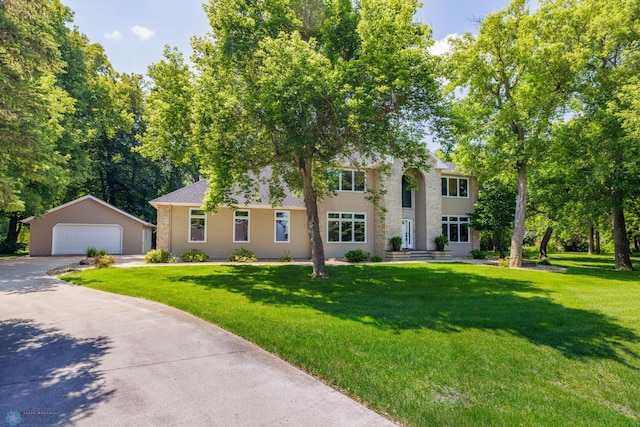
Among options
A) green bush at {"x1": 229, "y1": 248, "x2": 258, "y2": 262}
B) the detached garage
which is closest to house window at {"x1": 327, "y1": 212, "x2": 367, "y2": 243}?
green bush at {"x1": 229, "y1": 248, "x2": 258, "y2": 262}

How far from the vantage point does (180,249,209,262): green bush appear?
19938 mm

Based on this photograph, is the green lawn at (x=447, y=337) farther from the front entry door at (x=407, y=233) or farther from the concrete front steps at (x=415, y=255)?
the front entry door at (x=407, y=233)

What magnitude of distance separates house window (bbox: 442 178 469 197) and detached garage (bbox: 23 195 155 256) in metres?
23.9

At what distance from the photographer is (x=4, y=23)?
18.0 ft

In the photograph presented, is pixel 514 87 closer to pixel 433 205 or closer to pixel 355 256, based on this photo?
pixel 433 205

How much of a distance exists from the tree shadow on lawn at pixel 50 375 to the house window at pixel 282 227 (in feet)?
53.1

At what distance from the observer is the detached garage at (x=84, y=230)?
26.3 meters

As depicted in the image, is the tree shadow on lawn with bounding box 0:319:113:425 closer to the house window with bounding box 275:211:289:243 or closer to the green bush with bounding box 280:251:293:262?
the green bush with bounding box 280:251:293:262

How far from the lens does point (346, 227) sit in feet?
77.0

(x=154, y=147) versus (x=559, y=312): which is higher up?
(x=154, y=147)

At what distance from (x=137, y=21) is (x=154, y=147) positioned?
14.6 ft

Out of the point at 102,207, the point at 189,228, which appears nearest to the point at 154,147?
the point at 189,228

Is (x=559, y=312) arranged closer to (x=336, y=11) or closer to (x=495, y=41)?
(x=336, y=11)

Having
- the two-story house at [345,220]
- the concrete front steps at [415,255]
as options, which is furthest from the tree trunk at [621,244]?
the concrete front steps at [415,255]
